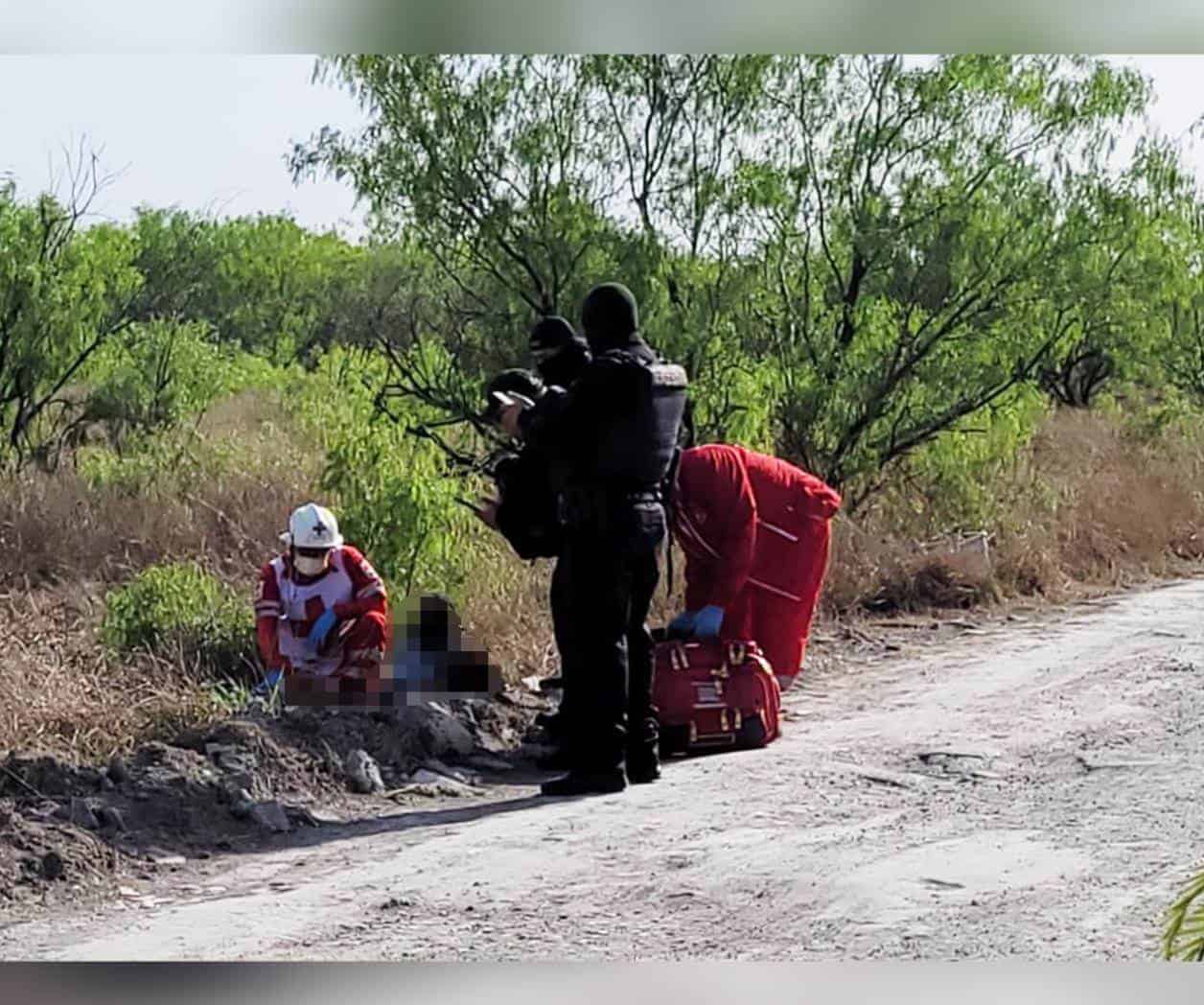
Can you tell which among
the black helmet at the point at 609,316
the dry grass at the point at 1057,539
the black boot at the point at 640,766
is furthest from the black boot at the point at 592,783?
the dry grass at the point at 1057,539

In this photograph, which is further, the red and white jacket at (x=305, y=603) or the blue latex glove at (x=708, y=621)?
the blue latex glove at (x=708, y=621)

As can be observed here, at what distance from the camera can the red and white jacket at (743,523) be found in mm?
→ 8672

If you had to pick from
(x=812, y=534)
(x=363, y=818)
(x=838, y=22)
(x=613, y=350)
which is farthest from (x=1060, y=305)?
(x=838, y=22)

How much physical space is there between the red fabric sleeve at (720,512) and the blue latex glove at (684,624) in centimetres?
17

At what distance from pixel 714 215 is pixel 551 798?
5.84 metres

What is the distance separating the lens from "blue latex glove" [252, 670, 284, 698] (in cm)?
857

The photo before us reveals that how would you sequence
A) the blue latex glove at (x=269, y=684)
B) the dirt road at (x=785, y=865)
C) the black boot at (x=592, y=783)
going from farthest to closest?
the blue latex glove at (x=269, y=684), the black boot at (x=592, y=783), the dirt road at (x=785, y=865)

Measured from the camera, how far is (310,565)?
28.4 ft

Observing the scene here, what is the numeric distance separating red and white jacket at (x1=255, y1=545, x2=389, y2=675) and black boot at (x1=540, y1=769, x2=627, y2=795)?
4.01 ft

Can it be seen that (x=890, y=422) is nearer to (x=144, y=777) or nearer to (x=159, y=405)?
(x=159, y=405)

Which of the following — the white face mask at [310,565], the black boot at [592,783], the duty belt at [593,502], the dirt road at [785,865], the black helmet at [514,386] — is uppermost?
the black helmet at [514,386]

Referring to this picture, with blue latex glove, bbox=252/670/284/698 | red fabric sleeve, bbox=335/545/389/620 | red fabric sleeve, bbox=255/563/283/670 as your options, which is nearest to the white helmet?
red fabric sleeve, bbox=335/545/389/620

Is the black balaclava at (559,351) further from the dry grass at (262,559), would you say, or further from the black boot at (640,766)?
the dry grass at (262,559)

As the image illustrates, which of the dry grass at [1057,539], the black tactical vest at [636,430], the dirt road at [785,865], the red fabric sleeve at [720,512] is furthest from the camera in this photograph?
the dry grass at [1057,539]
